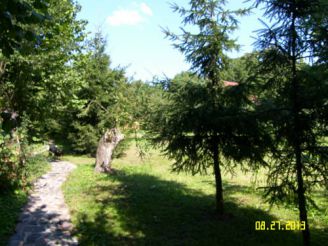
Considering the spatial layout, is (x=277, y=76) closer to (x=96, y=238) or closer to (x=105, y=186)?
(x=96, y=238)

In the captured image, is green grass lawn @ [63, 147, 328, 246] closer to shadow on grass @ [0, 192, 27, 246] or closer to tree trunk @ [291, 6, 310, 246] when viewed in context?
tree trunk @ [291, 6, 310, 246]

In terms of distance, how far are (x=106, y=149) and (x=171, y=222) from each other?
7.43 metres

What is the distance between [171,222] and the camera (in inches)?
283

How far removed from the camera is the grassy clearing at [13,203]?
6281 mm

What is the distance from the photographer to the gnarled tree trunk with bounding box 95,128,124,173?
45.5 ft

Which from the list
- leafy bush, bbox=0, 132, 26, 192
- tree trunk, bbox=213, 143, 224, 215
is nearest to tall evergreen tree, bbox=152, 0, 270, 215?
tree trunk, bbox=213, 143, 224, 215

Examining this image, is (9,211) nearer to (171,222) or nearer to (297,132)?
(171,222)

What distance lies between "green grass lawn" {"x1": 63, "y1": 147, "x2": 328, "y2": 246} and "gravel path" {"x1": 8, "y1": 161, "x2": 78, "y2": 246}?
0.25 meters

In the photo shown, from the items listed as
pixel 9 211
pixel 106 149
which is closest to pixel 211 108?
pixel 9 211

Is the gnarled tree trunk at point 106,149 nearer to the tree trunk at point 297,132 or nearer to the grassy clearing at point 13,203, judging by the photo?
the grassy clearing at point 13,203

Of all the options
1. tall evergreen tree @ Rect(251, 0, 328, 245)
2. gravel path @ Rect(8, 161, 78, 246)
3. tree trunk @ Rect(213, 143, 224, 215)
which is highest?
tall evergreen tree @ Rect(251, 0, 328, 245)

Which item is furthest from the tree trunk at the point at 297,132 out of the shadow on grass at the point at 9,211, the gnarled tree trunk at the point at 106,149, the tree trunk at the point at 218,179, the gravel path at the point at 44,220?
the gnarled tree trunk at the point at 106,149

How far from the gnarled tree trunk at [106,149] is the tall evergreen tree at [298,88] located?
9.18 meters

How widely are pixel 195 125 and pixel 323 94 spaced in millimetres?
2594
